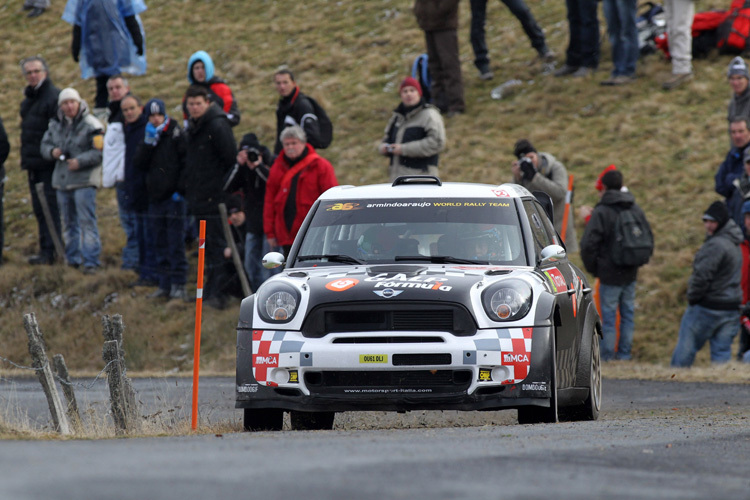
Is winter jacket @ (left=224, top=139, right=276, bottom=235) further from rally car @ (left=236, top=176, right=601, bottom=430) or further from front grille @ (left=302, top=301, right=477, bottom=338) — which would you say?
front grille @ (left=302, top=301, right=477, bottom=338)

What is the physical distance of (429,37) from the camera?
2081 centimetres

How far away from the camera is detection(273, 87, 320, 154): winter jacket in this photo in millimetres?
15742

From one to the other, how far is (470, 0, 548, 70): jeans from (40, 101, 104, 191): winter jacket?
26.4 feet

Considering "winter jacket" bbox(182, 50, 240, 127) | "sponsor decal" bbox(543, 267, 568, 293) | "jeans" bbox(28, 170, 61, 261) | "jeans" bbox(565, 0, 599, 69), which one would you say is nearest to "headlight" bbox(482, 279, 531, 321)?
"sponsor decal" bbox(543, 267, 568, 293)

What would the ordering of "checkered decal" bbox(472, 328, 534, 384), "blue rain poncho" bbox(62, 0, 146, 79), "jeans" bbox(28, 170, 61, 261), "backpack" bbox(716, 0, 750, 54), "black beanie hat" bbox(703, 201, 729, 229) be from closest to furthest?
"checkered decal" bbox(472, 328, 534, 384), "black beanie hat" bbox(703, 201, 729, 229), "jeans" bbox(28, 170, 61, 261), "blue rain poncho" bbox(62, 0, 146, 79), "backpack" bbox(716, 0, 750, 54)

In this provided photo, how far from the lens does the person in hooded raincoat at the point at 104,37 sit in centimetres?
2094

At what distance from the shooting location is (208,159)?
52.0ft

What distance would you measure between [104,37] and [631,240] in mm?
10563

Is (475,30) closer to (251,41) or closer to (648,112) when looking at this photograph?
(648,112)

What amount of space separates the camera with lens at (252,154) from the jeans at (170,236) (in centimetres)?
196

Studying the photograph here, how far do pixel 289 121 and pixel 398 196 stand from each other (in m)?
6.64

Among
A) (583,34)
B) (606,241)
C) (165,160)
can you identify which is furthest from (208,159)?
(583,34)

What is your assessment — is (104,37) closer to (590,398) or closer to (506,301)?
(590,398)

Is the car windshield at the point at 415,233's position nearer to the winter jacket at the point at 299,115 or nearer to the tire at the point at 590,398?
the tire at the point at 590,398
